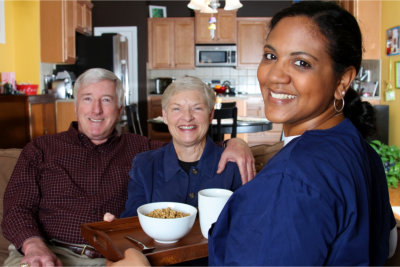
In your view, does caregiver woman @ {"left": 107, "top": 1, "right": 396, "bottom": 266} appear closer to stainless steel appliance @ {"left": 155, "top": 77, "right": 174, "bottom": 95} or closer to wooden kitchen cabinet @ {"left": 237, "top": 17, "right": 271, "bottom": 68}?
stainless steel appliance @ {"left": 155, "top": 77, "right": 174, "bottom": 95}

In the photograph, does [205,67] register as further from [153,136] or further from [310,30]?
[310,30]

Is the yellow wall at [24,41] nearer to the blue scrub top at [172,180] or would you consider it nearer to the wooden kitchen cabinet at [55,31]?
the wooden kitchen cabinet at [55,31]

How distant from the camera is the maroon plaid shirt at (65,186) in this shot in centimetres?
162

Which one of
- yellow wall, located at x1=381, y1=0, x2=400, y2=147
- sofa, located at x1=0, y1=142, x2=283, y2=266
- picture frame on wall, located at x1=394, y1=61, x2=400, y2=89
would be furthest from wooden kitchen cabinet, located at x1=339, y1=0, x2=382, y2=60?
sofa, located at x1=0, y1=142, x2=283, y2=266

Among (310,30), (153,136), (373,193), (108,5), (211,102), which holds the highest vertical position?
(108,5)

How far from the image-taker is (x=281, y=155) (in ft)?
2.41

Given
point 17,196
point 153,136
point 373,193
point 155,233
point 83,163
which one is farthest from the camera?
point 153,136

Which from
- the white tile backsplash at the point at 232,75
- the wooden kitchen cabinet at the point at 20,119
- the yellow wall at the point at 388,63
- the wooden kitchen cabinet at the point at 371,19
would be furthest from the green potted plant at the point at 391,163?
the white tile backsplash at the point at 232,75

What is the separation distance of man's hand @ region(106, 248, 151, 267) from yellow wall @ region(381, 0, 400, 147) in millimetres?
Answer: 4552

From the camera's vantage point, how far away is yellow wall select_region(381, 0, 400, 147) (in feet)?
15.7

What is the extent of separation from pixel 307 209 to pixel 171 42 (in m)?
6.98

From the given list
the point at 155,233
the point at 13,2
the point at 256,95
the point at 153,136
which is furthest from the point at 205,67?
the point at 155,233

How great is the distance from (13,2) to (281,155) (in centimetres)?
498

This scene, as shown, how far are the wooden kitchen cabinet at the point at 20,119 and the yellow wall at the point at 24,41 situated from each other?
67 cm
